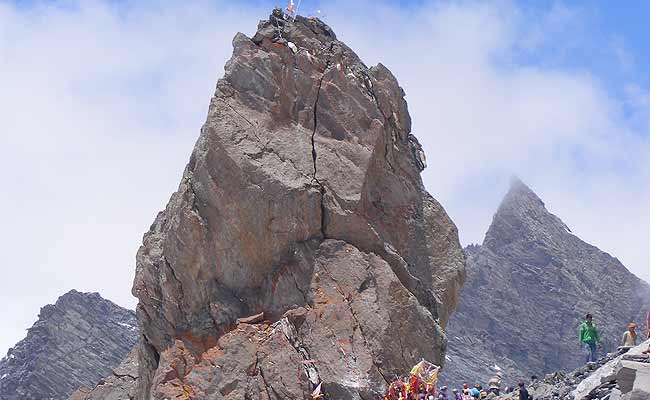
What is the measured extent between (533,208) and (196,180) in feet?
291

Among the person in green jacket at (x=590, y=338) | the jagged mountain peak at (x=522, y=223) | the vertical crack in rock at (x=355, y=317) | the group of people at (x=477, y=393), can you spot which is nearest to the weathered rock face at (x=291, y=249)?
the vertical crack in rock at (x=355, y=317)

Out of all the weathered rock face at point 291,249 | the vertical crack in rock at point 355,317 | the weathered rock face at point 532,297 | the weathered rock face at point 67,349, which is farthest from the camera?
the weathered rock face at point 532,297

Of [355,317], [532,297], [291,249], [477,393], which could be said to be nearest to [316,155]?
[291,249]

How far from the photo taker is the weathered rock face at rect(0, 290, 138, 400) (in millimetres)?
88812

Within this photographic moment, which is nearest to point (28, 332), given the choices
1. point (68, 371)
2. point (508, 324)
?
point (68, 371)

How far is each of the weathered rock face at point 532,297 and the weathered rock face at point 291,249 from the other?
219 ft

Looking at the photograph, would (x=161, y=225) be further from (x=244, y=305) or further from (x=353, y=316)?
(x=353, y=316)

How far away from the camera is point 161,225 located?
38656 mm

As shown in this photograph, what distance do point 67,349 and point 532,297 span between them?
45.3 metres

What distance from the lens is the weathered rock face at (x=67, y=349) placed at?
8881 centimetres

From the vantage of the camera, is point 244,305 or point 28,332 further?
point 28,332

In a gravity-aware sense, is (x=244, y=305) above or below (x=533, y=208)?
below

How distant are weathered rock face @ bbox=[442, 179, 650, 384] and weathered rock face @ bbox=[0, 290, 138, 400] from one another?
94.0 feet

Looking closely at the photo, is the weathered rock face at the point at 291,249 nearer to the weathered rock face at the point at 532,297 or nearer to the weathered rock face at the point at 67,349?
the weathered rock face at the point at 67,349
